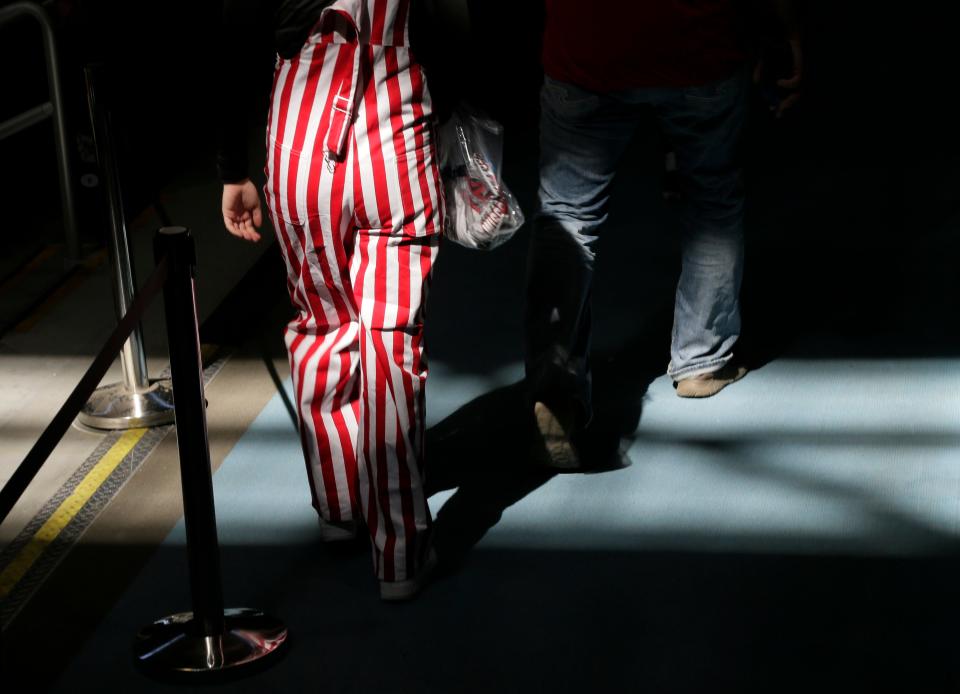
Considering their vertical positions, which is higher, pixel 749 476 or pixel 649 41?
pixel 649 41

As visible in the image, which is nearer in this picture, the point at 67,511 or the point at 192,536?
the point at 192,536

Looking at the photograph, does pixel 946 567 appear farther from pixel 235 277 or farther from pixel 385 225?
pixel 235 277

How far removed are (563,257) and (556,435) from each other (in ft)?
1.43

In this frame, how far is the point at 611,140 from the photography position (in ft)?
10.3

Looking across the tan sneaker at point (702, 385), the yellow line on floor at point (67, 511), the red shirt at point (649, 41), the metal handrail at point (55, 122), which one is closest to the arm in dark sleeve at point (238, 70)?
the red shirt at point (649, 41)

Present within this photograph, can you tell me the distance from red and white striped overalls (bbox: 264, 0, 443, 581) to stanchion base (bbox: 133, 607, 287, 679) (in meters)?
0.28

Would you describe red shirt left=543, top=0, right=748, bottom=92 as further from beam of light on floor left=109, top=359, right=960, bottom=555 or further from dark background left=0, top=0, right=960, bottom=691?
beam of light on floor left=109, top=359, right=960, bottom=555

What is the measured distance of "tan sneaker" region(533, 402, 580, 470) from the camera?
320cm

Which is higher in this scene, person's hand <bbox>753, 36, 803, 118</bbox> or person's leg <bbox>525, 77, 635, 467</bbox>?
person's hand <bbox>753, 36, 803, 118</bbox>

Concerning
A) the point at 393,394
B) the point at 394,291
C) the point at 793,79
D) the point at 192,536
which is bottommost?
the point at 192,536

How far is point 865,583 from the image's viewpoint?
2734mm

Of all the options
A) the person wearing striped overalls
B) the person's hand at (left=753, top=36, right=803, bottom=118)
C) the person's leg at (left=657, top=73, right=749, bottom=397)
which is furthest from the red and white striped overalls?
the person's hand at (left=753, top=36, right=803, bottom=118)

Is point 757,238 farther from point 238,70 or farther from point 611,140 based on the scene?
point 238,70

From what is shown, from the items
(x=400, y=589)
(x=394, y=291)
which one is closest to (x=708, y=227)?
(x=394, y=291)
